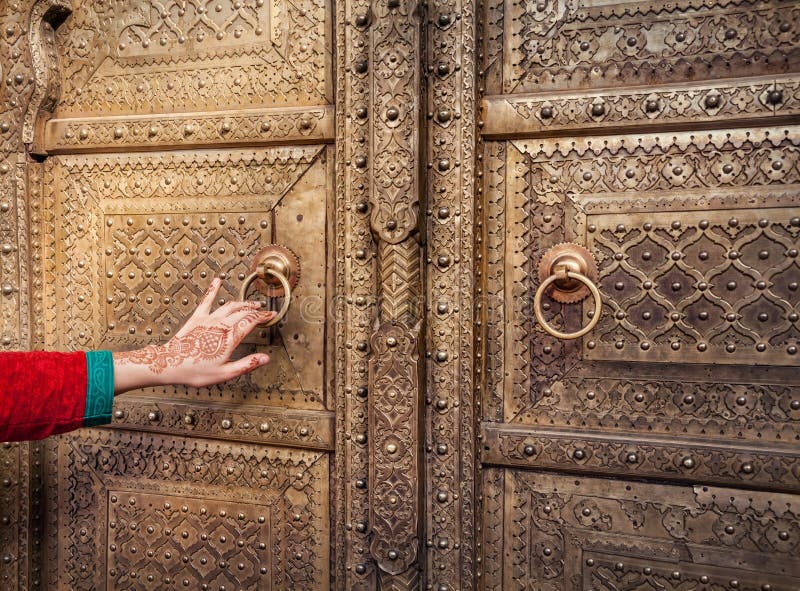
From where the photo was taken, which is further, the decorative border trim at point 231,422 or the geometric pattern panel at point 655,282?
the decorative border trim at point 231,422

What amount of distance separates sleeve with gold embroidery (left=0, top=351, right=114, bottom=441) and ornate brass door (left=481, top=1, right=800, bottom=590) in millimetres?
524

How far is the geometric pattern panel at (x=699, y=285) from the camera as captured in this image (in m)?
0.71

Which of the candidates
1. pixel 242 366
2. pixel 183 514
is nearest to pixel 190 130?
pixel 242 366

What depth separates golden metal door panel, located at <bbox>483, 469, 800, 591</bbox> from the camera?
0.73 meters

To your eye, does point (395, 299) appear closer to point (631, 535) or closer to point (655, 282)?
point (655, 282)

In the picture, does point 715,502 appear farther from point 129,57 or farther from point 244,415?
point 129,57

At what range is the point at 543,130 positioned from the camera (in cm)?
77

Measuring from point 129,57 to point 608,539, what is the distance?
1.04 meters

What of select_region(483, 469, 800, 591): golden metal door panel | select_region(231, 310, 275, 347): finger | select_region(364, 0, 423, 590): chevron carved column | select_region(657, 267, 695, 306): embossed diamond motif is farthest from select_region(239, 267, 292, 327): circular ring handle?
select_region(657, 267, 695, 306): embossed diamond motif

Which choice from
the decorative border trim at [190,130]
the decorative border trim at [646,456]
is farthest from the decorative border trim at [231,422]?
the decorative border trim at [190,130]

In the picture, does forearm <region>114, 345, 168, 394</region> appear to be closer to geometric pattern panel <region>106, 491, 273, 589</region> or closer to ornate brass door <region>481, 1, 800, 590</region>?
geometric pattern panel <region>106, 491, 273, 589</region>

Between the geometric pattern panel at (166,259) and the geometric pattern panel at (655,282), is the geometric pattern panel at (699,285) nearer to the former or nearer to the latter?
the geometric pattern panel at (655,282)

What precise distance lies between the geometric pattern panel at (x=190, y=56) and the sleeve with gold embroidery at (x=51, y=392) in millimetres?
430

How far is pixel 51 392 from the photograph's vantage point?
0.69 meters
